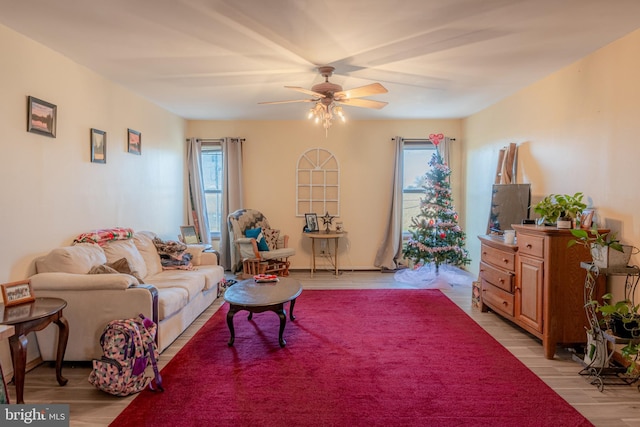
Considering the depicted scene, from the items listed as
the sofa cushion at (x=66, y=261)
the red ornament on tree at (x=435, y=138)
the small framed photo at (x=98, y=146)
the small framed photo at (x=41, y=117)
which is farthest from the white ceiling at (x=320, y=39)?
the sofa cushion at (x=66, y=261)

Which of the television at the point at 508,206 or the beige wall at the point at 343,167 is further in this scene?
the beige wall at the point at 343,167

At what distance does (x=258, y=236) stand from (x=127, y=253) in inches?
86.0

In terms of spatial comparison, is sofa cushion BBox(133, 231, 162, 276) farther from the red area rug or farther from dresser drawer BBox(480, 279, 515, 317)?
dresser drawer BBox(480, 279, 515, 317)

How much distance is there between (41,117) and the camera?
309cm

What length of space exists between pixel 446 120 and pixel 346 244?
2868mm

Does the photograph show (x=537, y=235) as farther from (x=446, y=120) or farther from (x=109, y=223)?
(x=109, y=223)

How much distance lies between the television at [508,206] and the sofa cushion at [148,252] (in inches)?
163

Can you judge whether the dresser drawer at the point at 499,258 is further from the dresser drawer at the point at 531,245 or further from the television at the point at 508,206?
the television at the point at 508,206

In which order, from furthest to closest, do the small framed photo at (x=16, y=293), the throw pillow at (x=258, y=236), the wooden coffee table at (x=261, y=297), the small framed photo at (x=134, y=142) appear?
1. the throw pillow at (x=258, y=236)
2. the small framed photo at (x=134, y=142)
3. the wooden coffee table at (x=261, y=297)
4. the small framed photo at (x=16, y=293)

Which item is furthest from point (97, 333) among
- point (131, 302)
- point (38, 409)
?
point (38, 409)

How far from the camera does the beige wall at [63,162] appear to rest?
2793 mm

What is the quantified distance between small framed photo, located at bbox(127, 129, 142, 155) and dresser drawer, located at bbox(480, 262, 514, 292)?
15.0ft

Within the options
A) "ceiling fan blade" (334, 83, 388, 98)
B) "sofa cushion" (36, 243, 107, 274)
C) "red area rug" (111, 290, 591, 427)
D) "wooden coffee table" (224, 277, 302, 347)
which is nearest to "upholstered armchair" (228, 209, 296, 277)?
"red area rug" (111, 290, 591, 427)

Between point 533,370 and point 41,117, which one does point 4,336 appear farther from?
point 533,370
